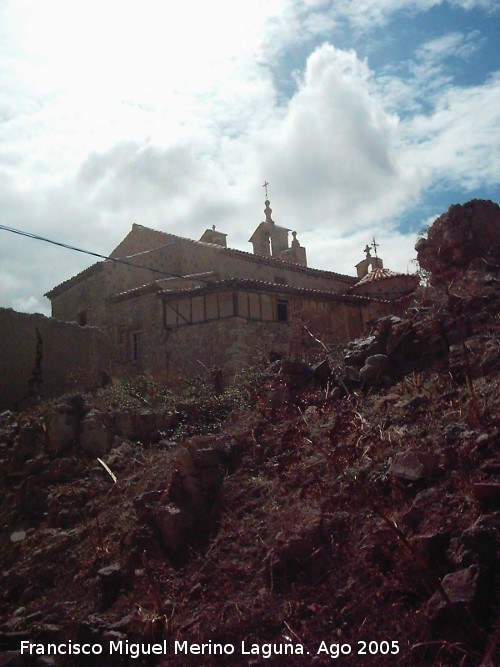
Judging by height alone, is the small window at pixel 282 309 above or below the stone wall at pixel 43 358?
above

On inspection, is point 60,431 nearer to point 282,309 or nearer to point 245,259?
point 282,309

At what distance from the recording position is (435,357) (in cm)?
1025

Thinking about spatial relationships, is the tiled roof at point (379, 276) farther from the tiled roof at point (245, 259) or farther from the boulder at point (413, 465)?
the boulder at point (413, 465)

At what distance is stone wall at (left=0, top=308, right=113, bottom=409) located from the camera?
15.7m

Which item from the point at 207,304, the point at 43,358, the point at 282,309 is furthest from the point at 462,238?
the point at 43,358

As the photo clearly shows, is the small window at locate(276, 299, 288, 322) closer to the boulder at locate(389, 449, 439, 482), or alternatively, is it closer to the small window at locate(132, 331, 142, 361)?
the small window at locate(132, 331, 142, 361)

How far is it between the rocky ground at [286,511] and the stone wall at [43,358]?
9.41 feet

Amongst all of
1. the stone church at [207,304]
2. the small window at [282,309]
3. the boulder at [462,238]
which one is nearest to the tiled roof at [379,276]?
the stone church at [207,304]

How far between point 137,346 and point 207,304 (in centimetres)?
395

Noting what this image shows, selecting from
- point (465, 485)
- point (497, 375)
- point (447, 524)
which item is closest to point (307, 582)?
point (447, 524)

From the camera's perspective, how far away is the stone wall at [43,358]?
15719mm

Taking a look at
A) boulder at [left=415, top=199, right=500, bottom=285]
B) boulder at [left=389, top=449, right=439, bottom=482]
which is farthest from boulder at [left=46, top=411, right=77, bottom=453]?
boulder at [left=415, top=199, right=500, bottom=285]

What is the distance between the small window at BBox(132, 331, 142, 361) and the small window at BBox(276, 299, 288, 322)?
5638 mm

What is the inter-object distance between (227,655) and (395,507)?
8.18 ft
